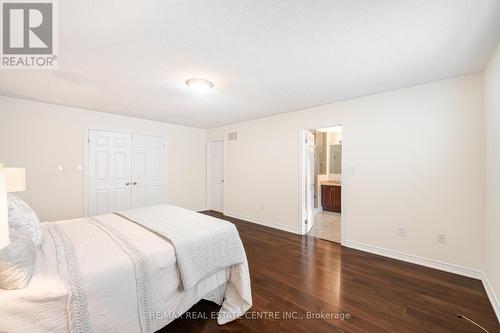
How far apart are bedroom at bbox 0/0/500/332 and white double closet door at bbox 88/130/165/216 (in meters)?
0.05

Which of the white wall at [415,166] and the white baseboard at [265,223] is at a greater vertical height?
the white wall at [415,166]

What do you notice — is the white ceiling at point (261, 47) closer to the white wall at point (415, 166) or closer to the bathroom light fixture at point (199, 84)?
the bathroom light fixture at point (199, 84)

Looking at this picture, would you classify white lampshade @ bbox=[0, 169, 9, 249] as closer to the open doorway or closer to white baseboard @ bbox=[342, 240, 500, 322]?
white baseboard @ bbox=[342, 240, 500, 322]

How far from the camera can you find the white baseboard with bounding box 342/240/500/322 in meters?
1.94

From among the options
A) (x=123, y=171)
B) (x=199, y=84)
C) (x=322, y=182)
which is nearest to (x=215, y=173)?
(x=123, y=171)

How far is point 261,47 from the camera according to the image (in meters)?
1.83

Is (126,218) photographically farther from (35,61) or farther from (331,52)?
(331,52)

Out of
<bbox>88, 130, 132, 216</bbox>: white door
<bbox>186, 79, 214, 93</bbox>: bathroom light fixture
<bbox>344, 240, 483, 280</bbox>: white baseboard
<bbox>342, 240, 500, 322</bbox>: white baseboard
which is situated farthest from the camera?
<bbox>88, 130, 132, 216</bbox>: white door

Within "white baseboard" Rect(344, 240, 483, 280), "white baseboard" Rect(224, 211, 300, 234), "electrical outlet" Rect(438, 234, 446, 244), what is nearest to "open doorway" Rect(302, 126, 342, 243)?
"white baseboard" Rect(224, 211, 300, 234)

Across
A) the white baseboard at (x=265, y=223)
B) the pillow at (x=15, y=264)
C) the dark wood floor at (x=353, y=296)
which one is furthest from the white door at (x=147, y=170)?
the pillow at (x=15, y=264)

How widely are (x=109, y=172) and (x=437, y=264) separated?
5593 millimetres

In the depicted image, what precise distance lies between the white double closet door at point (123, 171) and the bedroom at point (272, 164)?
0.16ft

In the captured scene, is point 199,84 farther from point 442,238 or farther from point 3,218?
point 442,238

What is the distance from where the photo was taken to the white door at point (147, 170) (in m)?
4.50
